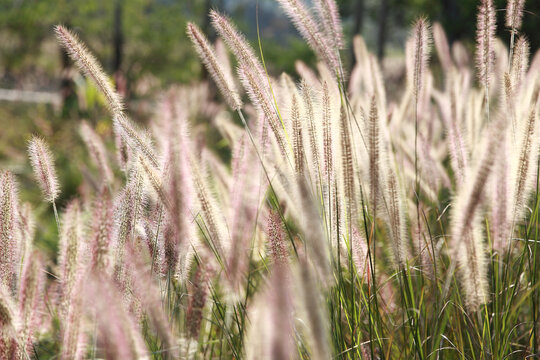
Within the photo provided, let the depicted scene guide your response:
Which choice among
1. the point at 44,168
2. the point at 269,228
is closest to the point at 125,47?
the point at 44,168

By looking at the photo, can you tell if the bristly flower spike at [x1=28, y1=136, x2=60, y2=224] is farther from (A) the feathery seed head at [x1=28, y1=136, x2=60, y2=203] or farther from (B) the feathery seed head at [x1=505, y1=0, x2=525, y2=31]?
(B) the feathery seed head at [x1=505, y1=0, x2=525, y2=31]

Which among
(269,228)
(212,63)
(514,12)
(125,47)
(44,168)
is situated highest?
(125,47)

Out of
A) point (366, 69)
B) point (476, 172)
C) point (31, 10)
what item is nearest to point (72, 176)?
point (366, 69)

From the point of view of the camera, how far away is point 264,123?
1300 millimetres

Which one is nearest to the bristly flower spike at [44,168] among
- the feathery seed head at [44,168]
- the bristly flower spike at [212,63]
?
the feathery seed head at [44,168]

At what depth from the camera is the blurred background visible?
6.61 m

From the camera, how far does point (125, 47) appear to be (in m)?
19.2

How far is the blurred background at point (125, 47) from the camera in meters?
6.61

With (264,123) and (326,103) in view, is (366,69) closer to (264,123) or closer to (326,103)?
(264,123)

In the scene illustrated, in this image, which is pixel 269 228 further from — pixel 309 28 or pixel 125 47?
pixel 125 47

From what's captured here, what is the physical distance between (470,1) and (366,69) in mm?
8209

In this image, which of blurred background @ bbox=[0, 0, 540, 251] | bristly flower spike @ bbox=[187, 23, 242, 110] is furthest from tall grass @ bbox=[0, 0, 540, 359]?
blurred background @ bbox=[0, 0, 540, 251]

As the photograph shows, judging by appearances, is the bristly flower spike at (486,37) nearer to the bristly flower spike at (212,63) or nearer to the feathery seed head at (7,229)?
the bristly flower spike at (212,63)

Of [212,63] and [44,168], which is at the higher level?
[212,63]
